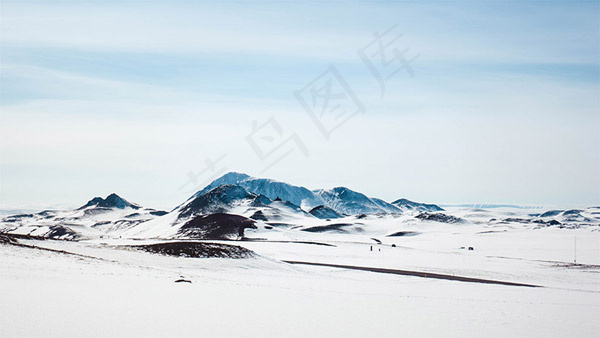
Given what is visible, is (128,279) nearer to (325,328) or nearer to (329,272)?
(325,328)

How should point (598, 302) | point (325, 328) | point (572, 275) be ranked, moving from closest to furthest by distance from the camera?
point (325, 328) < point (598, 302) < point (572, 275)

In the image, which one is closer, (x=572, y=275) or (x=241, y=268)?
(x=241, y=268)

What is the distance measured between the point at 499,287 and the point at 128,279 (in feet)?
90.6

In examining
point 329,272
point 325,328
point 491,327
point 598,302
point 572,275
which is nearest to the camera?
point 325,328

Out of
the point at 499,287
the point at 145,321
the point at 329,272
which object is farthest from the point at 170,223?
the point at 145,321

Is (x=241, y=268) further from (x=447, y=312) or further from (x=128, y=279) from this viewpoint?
(x=447, y=312)

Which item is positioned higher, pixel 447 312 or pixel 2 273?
pixel 2 273

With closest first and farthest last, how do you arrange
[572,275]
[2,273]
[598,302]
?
[2,273], [598,302], [572,275]

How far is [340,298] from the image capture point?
84.9ft

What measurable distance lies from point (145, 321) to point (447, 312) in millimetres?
14046

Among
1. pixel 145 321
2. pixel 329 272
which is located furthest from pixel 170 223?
pixel 145 321

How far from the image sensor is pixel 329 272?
46875 millimetres

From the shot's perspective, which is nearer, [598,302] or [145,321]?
[145,321]

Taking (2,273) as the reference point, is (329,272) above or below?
below
